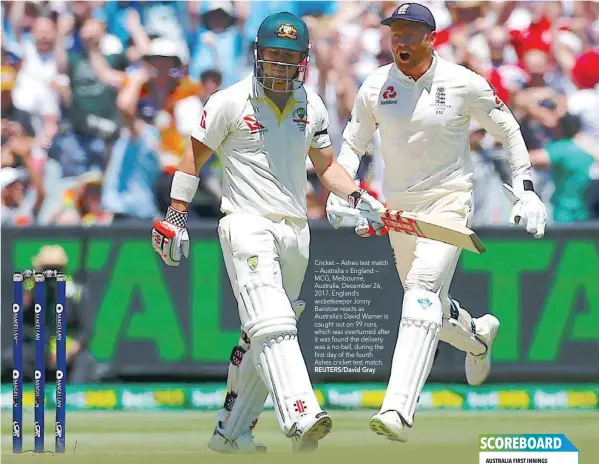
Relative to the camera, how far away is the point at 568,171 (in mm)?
9469

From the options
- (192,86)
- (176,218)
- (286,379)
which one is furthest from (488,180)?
(286,379)

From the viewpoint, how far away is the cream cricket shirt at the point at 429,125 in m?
7.18

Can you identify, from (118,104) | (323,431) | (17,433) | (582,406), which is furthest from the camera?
(118,104)

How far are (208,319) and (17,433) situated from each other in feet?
8.68

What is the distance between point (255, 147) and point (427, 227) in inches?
34.6

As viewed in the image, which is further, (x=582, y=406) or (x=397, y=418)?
A: (x=582, y=406)

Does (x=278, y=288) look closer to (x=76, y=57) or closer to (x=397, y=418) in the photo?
(x=397, y=418)

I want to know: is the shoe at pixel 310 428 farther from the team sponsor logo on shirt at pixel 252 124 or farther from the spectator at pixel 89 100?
the spectator at pixel 89 100

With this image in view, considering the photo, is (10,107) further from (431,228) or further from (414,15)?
(431,228)

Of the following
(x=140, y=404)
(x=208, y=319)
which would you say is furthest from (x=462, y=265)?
(x=140, y=404)

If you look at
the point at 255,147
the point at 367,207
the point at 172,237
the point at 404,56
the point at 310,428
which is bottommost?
the point at 310,428

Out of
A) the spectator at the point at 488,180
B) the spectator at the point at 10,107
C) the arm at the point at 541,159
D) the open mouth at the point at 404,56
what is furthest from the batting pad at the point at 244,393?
the spectator at the point at 10,107

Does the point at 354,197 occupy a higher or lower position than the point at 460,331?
higher

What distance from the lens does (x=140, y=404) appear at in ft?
29.2
